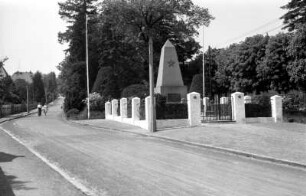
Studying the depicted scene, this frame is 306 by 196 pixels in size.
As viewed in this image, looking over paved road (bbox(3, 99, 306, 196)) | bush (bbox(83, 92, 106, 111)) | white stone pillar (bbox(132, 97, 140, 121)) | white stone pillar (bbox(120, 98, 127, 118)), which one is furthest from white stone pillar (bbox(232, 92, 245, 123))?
bush (bbox(83, 92, 106, 111))

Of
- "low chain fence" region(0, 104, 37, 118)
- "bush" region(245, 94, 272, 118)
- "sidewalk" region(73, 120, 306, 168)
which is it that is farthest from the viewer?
"low chain fence" region(0, 104, 37, 118)

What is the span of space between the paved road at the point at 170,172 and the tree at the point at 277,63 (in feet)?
124

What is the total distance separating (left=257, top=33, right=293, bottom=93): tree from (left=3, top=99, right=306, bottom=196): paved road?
37753mm

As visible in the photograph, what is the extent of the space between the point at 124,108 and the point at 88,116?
1066cm

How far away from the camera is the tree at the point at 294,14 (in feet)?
157

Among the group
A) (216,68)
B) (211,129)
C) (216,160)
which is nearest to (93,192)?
(216,160)

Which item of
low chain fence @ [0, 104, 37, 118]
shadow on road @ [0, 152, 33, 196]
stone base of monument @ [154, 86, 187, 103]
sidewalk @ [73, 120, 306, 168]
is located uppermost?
stone base of monument @ [154, 86, 187, 103]

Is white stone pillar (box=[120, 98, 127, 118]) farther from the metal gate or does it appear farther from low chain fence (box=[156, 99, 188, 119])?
the metal gate

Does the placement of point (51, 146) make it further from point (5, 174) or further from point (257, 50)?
point (257, 50)

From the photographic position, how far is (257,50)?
190 ft

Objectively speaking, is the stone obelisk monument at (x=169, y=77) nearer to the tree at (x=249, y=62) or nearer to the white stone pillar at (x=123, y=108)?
the white stone pillar at (x=123, y=108)

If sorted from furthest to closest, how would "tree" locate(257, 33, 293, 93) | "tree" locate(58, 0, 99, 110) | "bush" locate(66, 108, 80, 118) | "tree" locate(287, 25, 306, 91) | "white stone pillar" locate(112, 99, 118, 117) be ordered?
"tree" locate(58, 0, 99, 110) → "tree" locate(257, 33, 293, 93) → "bush" locate(66, 108, 80, 118) → "tree" locate(287, 25, 306, 91) → "white stone pillar" locate(112, 99, 118, 117)

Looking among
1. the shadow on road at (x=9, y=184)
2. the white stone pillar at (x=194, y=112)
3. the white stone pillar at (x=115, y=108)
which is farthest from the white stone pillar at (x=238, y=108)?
the shadow on road at (x=9, y=184)

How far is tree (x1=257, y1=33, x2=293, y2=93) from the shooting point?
169 feet
